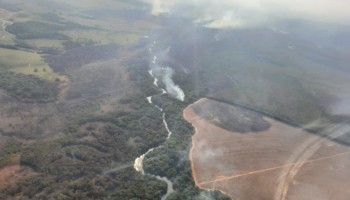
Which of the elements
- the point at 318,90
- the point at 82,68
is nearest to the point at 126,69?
the point at 82,68

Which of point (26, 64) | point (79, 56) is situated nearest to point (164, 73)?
point (79, 56)

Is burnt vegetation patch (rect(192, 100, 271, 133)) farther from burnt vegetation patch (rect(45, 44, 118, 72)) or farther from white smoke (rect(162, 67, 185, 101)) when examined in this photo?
burnt vegetation patch (rect(45, 44, 118, 72))

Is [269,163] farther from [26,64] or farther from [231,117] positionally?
[26,64]

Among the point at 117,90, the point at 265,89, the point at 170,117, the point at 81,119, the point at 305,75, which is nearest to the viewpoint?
the point at 81,119

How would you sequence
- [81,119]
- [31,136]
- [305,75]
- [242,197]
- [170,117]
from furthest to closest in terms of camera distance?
1. [305,75]
2. [170,117]
3. [81,119]
4. [31,136]
5. [242,197]

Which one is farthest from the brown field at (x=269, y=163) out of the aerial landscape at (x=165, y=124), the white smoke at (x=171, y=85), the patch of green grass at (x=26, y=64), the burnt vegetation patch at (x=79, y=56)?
the burnt vegetation patch at (x=79, y=56)

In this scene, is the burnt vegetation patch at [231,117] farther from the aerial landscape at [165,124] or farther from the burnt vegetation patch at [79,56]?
the burnt vegetation patch at [79,56]

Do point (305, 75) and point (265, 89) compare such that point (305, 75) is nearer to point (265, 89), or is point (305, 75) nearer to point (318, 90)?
point (318, 90)
